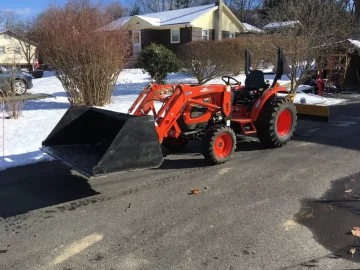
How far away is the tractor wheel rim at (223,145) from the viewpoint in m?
6.26

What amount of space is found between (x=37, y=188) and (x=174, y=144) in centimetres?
262

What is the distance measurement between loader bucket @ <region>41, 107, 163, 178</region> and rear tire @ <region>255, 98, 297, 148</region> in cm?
290

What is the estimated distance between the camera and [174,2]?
6131cm

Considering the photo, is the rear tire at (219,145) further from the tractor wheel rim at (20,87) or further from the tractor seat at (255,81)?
the tractor wheel rim at (20,87)

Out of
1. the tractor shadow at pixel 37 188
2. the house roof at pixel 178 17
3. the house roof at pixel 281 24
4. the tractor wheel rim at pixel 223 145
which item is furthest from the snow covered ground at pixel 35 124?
the house roof at pixel 178 17

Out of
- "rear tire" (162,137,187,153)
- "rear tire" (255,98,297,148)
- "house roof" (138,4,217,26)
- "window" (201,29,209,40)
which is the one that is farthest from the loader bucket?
"window" (201,29,209,40)

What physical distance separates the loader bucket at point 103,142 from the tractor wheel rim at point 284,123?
3440 mm

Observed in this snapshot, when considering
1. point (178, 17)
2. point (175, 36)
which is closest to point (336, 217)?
point (175, 36)

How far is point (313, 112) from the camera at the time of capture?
8.84 meters

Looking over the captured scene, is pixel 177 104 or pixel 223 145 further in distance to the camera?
pixel 223 145

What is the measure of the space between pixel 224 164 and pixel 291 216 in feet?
6.78

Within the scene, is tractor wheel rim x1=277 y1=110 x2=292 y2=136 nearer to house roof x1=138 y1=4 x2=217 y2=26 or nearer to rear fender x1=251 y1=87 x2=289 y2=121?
rear fender x1=251 y1=87 x2=289 y2=121

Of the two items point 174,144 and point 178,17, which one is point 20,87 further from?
point 178,17

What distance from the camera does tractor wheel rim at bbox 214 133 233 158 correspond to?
20.5 feet
